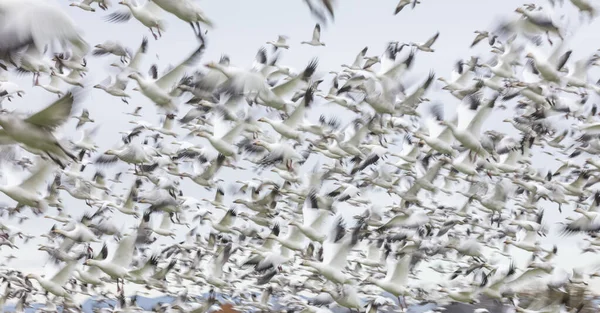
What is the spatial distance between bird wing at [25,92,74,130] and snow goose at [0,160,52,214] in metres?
5.10

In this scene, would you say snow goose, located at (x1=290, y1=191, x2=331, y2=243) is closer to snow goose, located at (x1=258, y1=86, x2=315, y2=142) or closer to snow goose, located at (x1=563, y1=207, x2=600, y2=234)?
snow goose, located at (x1=258, y1=86, x2=315, y2=142)

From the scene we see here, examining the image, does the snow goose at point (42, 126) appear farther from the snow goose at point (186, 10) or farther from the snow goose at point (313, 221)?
the snow goose at point (313, 221)

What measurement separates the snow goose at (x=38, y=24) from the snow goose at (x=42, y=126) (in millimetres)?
586

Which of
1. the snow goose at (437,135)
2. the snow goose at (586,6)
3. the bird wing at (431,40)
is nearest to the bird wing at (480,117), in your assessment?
the snow goose at (437,135)

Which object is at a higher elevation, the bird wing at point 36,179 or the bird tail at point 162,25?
the bird tail at point 162,25

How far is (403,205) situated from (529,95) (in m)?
3.19

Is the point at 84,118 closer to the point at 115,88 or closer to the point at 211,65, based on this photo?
the point at 115,88

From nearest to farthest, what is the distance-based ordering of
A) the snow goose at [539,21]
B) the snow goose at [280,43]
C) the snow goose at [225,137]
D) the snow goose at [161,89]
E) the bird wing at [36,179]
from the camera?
the bird wing at [36,179] < the snow goose at [539,21] < the snow goose at [161,89] < the snow goose at [225,137] < the snow goose at [280,43]

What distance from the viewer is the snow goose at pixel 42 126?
23.3 feet

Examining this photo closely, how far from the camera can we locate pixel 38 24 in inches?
253

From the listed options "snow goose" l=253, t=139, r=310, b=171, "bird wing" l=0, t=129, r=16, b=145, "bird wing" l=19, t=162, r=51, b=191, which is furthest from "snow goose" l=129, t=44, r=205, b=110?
"bird wing" l=0, t=129, r=16, b=145

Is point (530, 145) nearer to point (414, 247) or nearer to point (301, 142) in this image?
point (414, 247)

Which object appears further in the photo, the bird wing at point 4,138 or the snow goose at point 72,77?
the snow goose at point 72,77

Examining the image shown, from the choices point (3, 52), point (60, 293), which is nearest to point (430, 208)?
point (60, 293)
